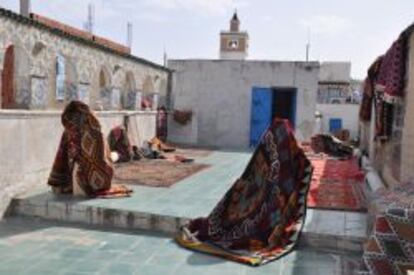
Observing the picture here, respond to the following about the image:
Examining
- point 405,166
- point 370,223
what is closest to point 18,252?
point 370,223

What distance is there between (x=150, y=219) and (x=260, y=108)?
32.1 ft

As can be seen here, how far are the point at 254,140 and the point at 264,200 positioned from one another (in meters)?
Result: 9.83

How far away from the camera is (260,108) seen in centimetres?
1503

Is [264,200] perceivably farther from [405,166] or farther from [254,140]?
[254,140]

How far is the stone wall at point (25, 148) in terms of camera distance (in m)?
5.95

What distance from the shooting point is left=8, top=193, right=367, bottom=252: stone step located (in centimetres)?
Result: 509

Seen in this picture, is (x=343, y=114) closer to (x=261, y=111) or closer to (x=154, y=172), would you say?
(x=261, y=111)

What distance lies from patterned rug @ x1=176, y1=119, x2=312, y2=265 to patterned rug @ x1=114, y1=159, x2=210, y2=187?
2.31 metres

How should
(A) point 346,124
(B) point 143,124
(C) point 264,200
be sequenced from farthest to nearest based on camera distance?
(A) point 346,124, (B) point 143,124, (C) point 264,200

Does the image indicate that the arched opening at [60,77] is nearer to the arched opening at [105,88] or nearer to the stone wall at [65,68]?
the stone wall at [65,68]

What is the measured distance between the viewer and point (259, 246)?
4.88 m

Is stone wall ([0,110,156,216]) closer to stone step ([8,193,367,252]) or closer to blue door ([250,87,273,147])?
stone step ([8,193,367,252])

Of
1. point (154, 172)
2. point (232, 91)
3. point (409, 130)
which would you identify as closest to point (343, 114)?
point (232, 91)

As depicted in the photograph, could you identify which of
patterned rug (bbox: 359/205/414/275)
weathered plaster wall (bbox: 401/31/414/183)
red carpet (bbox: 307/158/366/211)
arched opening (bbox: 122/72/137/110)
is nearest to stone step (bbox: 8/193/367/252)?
red carpet (bbox: 307/158/366/211)
